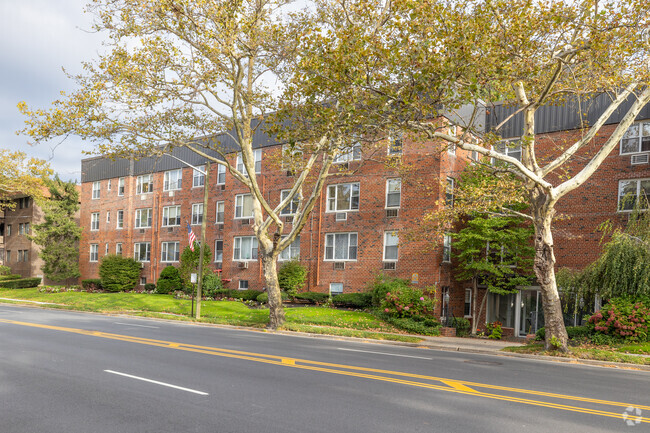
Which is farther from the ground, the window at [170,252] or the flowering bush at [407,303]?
the window at [170,252]

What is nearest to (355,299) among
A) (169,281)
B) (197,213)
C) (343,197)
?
(343,197)

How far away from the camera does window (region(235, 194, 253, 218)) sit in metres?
37.8

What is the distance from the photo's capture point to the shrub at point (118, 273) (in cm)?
4384

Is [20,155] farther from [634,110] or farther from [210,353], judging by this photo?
[634,110]

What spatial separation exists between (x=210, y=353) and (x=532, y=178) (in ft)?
32.2

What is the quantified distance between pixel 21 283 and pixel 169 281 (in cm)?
2323

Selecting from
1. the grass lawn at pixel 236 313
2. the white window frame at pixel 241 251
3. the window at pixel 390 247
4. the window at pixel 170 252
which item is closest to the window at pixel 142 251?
the window at pixel 170 252

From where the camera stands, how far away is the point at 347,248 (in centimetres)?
3148

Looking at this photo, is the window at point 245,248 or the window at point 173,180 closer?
the window at point 245,248

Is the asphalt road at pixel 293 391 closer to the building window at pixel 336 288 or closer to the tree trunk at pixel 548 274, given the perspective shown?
the tree trunk at pixel 548 274

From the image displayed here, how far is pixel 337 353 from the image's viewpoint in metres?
15.3

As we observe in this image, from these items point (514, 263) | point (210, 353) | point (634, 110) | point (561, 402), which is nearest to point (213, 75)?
point (210, 353)

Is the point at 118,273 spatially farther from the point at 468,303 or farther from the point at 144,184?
the point at 468,303

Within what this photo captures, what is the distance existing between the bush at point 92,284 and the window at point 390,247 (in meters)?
27.8
